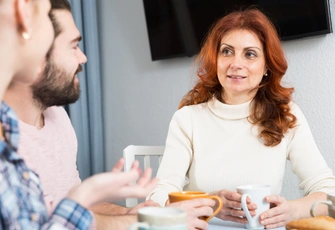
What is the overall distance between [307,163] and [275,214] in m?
0.46

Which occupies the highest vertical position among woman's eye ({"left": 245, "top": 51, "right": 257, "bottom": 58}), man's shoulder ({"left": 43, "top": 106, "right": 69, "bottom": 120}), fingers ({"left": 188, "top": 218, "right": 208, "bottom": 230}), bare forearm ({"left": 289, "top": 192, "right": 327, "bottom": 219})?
woman's eye ({"left": 245, "top": 51, "right": 257, "bottom": 58})

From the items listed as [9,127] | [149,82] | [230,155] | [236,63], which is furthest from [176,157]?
[149,82]

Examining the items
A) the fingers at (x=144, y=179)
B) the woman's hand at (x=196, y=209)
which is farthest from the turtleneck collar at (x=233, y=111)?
the fingers at (x=144, y=179)

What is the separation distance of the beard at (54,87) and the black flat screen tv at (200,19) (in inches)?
55.5

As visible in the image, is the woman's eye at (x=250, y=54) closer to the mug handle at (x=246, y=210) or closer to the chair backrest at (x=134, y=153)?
the chair backrest at (x=134, y=153)

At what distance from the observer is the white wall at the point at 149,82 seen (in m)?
2.11

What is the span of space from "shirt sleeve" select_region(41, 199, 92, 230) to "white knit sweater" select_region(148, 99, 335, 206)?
0.86 m

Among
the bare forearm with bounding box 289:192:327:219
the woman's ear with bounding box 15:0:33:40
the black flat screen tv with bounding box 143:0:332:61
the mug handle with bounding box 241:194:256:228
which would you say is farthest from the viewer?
the black flat screen tv with bounding box 143:0:332:61

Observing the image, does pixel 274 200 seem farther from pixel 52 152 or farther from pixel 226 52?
pixel 226 52

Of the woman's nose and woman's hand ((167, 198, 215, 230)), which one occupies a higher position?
the woman's nose

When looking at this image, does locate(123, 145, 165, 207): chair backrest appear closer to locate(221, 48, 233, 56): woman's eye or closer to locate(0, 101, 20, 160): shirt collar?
locate(221, 48, 233, 56): woman's eye

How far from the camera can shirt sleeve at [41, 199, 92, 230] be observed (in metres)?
0.62

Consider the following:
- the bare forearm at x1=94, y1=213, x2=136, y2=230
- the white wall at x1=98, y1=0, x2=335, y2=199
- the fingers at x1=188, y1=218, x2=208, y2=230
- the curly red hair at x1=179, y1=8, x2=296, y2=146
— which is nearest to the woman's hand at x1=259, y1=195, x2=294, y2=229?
the fingers at x1=188, y1=218, x2=208, y2=230

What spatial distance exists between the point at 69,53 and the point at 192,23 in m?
1.73
